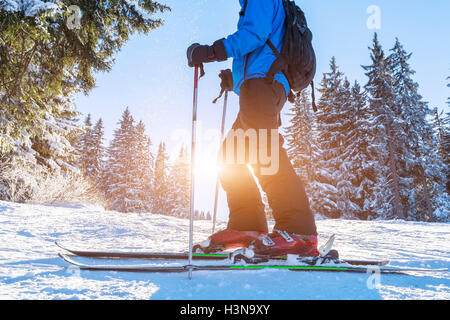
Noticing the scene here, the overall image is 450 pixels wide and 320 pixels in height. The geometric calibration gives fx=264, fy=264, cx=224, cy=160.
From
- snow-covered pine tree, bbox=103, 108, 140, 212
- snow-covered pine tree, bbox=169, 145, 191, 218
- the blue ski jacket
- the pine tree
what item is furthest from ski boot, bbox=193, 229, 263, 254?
snow-covered pine tree, bbox=169, 145, 191, 218

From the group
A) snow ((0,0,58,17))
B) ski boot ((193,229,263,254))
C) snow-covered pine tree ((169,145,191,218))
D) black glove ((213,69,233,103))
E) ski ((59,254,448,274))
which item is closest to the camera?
ski ((59,254,448,274))

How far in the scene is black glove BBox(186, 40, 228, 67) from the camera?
181cm

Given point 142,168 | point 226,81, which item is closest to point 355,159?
point 226,81

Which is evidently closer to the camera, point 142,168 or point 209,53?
point 209,53

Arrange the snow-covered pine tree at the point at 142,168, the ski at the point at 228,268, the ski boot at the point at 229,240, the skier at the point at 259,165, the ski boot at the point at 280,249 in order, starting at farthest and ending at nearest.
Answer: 1. the snow-covered pine tree at the point at 142,168
2. the ski boot at the point at 229,240
3. the skier at the point at 259,165
4. the ski boot at the point at 280,249
5. the ski at the point at 228,268

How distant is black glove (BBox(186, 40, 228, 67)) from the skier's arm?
0.12ft

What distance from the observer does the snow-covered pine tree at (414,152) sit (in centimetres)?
2020

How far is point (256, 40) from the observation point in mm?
1892

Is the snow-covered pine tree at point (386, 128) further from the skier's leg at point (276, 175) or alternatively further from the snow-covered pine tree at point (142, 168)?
the snow-covered pine tree at point (142, 168)

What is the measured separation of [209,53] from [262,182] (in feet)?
3.23

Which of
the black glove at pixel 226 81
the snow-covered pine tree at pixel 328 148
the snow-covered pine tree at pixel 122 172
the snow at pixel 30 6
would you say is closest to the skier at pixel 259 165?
the black glove at pixel 226 81

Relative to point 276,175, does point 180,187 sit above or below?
above

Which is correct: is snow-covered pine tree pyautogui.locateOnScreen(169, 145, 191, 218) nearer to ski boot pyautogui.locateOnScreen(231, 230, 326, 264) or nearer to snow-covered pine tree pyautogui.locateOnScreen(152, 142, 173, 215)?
snow-covered pine tree pyautogui.locateOnScreen(152, 142, 173, 215)

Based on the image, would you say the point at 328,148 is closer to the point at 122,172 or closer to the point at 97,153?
the point at 122,172
